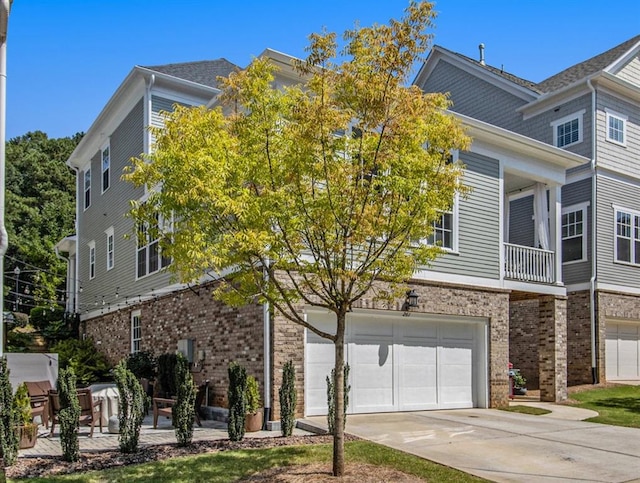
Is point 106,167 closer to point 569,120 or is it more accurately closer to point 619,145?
point 569,120

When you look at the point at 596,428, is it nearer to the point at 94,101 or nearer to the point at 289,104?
the point at 289,104

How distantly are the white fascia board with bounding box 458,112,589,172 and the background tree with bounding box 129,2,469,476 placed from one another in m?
6.84

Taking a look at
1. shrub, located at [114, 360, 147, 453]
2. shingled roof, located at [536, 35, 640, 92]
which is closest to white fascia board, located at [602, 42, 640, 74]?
shingled roof, located at [536, 35, 640, 92]

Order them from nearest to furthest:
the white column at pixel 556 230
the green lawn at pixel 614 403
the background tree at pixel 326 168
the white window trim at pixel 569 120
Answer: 1. the background tree at pixel 326 168
2. the green lawn at pixel 614 403
3. the white column at pixel 556 230
4. the white window trim at pixel 569 120

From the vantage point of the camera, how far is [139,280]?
1764 cm

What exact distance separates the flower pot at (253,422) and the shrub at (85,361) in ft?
29.6

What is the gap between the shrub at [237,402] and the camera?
32.0ft

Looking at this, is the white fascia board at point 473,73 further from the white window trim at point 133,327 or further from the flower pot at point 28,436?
the flower pot at point 28,436

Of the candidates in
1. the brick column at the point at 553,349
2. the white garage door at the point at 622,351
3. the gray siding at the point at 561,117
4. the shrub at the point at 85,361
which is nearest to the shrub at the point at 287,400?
the brick column at the point at 553,349

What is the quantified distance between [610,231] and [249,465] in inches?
598

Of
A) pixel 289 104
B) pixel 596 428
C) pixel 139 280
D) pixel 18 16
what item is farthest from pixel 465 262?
pixel 18 16

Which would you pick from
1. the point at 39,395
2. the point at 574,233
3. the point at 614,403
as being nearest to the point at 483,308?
the point at 614,403

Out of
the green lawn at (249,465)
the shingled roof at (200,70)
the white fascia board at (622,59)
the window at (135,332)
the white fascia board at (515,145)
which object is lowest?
the green lawn at (249,465)

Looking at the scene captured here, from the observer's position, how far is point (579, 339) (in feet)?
62.1
